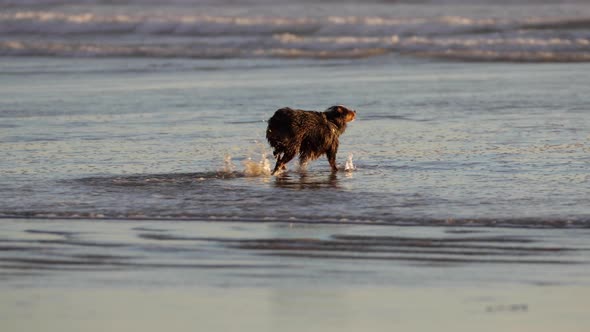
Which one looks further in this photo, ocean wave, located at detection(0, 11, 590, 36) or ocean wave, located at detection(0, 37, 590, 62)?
ocean wave, located at detection(0, 11, 590, 36)

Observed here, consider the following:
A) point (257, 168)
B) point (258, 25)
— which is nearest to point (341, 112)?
point (257, 168)

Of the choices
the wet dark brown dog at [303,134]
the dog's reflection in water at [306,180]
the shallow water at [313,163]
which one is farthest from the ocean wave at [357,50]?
the dog's reflection in water at [306,180]

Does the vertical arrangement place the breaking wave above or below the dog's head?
below

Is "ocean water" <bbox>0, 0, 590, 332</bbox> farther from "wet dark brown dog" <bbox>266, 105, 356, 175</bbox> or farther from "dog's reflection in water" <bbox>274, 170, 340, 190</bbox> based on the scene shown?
"wet dark brown dog" <bbox>266, 105, 356, 175</bbox>

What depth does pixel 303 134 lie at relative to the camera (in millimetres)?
11477

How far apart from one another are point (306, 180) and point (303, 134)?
1.79ft

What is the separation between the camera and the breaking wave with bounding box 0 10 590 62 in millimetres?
26156

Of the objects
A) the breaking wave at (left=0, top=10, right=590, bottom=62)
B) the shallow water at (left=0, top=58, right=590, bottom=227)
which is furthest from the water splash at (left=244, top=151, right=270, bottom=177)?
the breaking wave at (left=0, top=10, right=590, bottom=62)

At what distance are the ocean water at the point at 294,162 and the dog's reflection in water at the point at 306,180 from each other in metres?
0.03

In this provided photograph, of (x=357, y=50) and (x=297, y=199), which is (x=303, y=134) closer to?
(x=297, y=199)

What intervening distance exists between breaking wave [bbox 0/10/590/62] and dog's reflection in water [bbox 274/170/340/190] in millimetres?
13338

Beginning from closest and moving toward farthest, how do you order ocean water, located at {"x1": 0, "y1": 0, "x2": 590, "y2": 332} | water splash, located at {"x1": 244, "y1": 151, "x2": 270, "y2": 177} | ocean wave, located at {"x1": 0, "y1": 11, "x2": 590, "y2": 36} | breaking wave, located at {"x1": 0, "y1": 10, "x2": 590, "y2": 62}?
ocean water, located at {"x1": 0, "y1": 0, "x2": 590, "y2": 332}
water splash, located at {"x1": 244, "y1": 151, "x2": 270, "y2": 177}
breaking wave, located at {"x1": 0, "y1": 10, "x2": 590, "y2": 62}
ocean wave, located at {"x1": 0, "y1": 11, "x2": 590, "y2": 36}

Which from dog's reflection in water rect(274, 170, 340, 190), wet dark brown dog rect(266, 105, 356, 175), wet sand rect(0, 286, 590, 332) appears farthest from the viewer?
wet dark brown dog rect(266, 105, 356, 175)

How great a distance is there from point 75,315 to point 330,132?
5799mm
